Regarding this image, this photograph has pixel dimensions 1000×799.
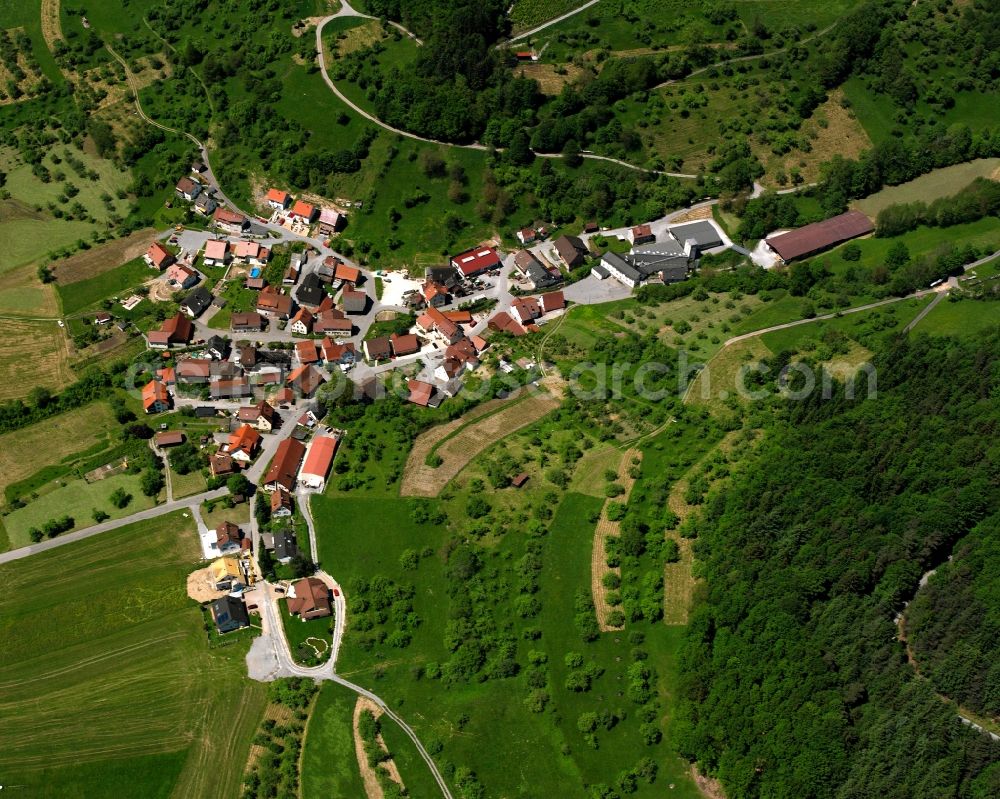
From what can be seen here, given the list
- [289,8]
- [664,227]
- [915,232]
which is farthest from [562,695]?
[289,8]

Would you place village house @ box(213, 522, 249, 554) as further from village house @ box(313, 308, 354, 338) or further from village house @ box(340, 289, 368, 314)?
village house @ box(340, 289, 368, 314)

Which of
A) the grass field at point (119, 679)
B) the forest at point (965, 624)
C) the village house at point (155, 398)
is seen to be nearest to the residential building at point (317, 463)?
the grass field at point (119, 679)

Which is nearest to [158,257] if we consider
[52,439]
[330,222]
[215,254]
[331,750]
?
[215,254]

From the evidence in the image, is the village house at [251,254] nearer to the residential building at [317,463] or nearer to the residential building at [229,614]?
the residential building at [317,463]

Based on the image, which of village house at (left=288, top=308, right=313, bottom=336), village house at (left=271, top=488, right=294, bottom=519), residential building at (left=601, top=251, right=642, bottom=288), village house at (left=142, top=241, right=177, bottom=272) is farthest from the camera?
village house at (left=142, top=241, right=177, bottom=272)

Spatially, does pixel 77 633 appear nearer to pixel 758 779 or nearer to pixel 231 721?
pixel 231 721

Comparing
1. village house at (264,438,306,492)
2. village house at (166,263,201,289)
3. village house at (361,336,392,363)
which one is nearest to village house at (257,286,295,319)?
village house at (166,263,201,289)
